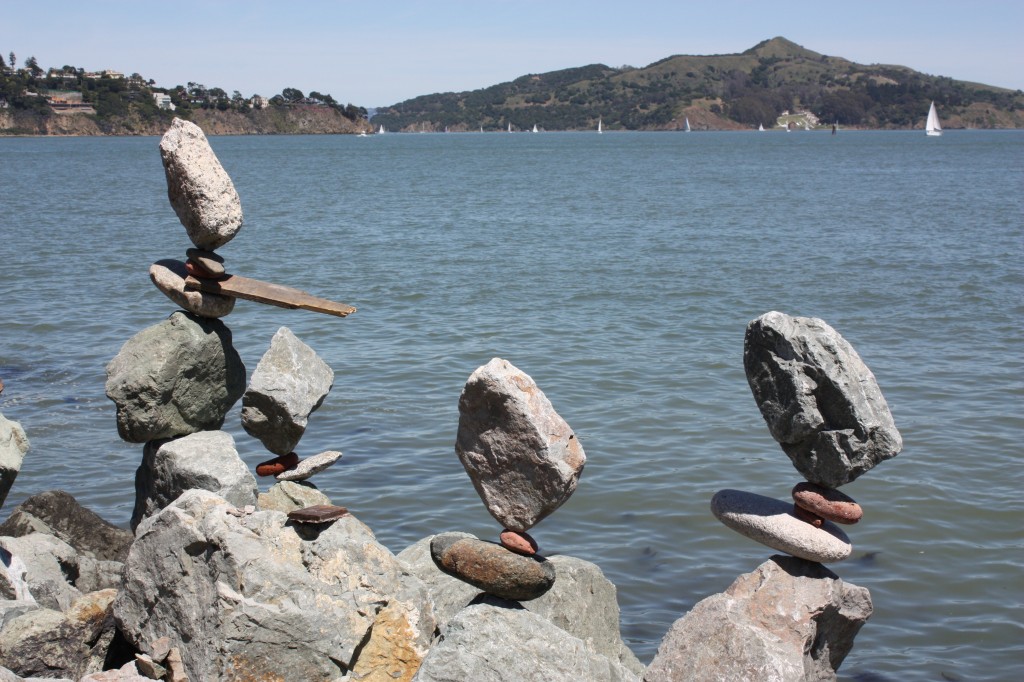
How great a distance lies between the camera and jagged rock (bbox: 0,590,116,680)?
17.5 feet

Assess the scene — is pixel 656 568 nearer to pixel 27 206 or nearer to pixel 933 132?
pixel 27 206

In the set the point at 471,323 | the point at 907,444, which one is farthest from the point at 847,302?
the point at 907,444

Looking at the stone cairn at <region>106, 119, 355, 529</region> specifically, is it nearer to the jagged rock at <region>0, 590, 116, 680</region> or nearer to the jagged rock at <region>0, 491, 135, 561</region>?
the jagged rock at <region>0, 491, 135, 561</region>

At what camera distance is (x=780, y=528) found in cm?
602

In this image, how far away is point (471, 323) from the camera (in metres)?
18.5

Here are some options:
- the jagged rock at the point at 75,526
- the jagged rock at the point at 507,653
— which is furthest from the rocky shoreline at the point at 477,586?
the jagged rock at the point at 75,526

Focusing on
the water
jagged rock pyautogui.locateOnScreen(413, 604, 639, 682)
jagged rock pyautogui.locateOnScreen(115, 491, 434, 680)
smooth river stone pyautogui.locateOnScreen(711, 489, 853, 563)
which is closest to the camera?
jagged rock pyautogui.locateOnScreen(413, 604, 639, 682)

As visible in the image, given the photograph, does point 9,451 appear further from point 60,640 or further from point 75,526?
point 60,640

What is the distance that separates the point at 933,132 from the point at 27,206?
469 ft

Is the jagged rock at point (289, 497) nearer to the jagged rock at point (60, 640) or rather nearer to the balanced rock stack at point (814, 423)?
the jagged rock at point (60, 640)

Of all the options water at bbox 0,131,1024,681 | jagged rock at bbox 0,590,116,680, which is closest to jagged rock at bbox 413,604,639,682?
jagged rock at bbox 0,590,116,680

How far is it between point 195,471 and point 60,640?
1.96m

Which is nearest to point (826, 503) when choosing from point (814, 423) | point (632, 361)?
point (814, 423)

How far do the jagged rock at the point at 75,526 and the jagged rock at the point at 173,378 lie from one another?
2.18ft
